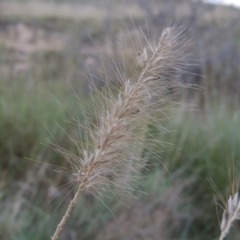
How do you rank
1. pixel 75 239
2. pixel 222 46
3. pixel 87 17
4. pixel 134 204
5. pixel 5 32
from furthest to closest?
pixel 87 17 < pixel 5 32 < pixel 222 46 < pixel 134 204 < pixel 75 239

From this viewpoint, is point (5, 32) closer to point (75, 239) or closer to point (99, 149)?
point (75, 239)

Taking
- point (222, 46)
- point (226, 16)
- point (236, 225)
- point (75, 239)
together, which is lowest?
point (75, 239)

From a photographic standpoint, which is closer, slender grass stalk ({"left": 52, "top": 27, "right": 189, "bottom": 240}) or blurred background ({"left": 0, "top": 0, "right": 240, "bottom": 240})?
slender grass stalk ({"left": 52, "top": 27, "right": 189, "bottom": 240})

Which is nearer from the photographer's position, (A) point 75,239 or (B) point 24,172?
(A) point 75,239

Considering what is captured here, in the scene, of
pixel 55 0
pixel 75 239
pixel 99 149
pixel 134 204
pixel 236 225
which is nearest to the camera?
pixel 99 149

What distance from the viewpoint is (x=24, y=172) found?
2904mm

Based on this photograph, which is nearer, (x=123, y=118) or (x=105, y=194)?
(x=123, y=118)

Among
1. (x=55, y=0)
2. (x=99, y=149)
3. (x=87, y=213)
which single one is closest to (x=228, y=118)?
(x=87, y=213)

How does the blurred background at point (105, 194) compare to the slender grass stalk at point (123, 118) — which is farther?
the blurred background at point (105, 194)

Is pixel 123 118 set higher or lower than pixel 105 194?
higher

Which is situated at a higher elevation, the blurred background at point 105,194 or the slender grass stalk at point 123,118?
the slender grass stalk at point 123,118

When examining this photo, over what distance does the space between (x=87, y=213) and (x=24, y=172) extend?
2.00 ft

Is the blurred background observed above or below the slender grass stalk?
below

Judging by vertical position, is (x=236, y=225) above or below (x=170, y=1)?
below
